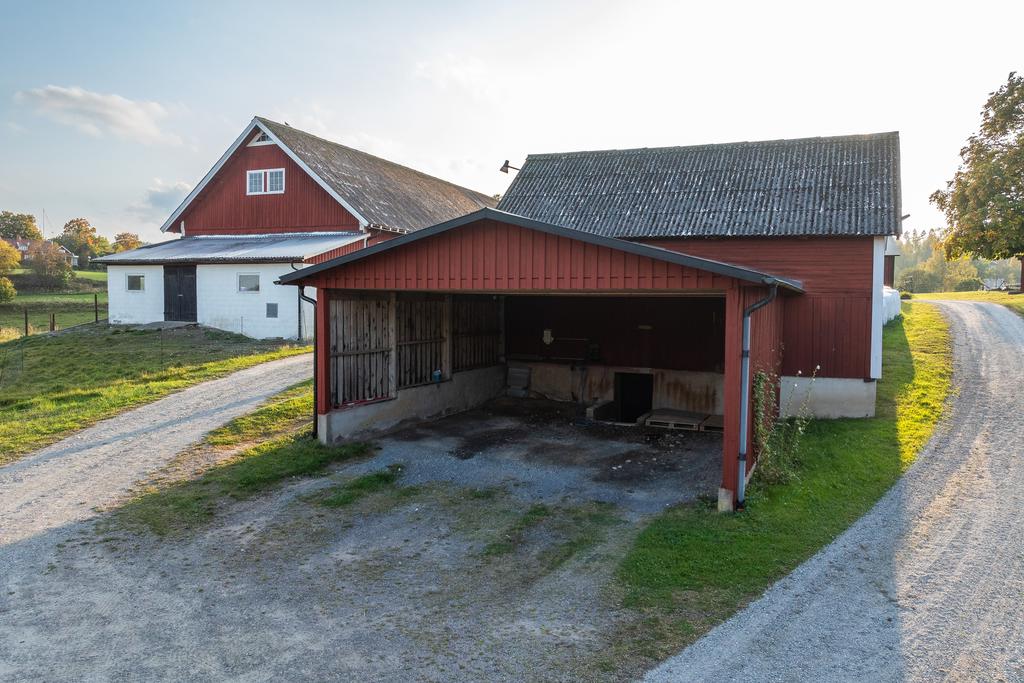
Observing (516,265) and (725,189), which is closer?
(516,265)

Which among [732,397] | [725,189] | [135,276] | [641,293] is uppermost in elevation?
[725,189]

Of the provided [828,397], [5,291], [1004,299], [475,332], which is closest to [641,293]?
[828,397]

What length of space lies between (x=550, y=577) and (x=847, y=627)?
2.65 m

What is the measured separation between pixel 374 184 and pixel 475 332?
1221 centimetres

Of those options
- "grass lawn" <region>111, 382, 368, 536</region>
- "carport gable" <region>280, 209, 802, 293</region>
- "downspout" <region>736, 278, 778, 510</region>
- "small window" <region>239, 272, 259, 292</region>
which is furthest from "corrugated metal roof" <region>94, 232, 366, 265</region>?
"downspout" <region>736, 278, 778, 510</region>

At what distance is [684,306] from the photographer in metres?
15.9

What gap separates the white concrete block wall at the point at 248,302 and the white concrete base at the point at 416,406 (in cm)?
703

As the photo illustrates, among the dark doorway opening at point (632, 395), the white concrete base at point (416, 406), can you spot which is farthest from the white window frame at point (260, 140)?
the dark doorway opening at point (632, 395)

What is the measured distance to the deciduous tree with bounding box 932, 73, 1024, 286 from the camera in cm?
2183

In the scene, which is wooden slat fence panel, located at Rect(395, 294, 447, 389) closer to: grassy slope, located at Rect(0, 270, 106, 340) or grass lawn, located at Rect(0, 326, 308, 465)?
grass lawn, located at Rect(0, 326, 308, 465)

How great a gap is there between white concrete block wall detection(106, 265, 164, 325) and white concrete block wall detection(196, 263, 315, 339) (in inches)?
81.2

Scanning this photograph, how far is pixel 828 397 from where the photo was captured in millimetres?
14109

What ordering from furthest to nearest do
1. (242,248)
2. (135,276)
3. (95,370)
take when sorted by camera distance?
(135,276)
(242,248)
(95,370)

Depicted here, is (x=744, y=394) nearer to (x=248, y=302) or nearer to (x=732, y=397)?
(x=732, y=397)
